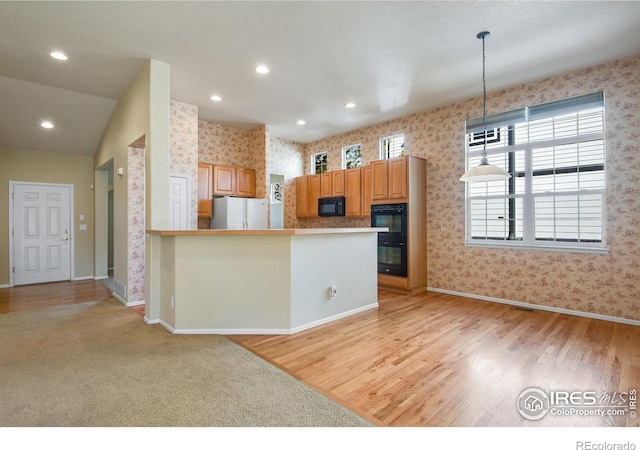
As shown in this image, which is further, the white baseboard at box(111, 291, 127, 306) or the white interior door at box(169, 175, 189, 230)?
the white interior door at box(169, 175, 189, 230)

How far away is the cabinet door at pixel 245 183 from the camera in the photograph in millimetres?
6164

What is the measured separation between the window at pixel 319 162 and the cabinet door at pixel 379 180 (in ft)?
6.11

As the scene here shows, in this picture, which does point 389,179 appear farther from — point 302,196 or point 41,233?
point 41,233

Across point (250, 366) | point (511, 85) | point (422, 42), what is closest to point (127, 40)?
point (422, 42)

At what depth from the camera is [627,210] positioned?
3.66 m

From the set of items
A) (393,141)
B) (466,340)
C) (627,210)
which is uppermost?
(393,141)

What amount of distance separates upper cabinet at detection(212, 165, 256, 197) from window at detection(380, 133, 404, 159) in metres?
2.65

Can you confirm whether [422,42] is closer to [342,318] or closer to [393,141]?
[393,141]

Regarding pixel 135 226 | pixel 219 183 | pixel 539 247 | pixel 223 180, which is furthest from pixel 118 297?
pixel 539 247

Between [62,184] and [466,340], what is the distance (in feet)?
25.1

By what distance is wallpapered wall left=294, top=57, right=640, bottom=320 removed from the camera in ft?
12.0

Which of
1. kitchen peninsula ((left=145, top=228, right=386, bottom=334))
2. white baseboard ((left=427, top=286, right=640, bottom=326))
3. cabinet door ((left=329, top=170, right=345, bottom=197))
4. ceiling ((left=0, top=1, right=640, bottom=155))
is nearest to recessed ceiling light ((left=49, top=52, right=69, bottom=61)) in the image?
ceiling ((left=0, top=1, right=640, bottom=155))

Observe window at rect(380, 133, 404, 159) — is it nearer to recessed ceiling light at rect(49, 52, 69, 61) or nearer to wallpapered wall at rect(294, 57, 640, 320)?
wallpapered wall at rect(294, 57, 640, 320)
